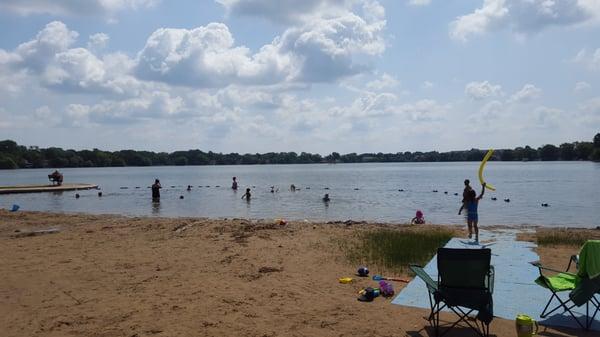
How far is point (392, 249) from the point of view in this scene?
426 inches

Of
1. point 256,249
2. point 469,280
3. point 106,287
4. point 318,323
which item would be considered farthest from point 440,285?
point 256,249

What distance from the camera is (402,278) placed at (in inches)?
330

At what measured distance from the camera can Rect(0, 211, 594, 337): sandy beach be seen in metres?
5.97

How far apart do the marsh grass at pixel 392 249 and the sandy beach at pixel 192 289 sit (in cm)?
44

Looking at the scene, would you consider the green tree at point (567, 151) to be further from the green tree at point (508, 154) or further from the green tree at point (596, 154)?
the green tree at point (596, 154)

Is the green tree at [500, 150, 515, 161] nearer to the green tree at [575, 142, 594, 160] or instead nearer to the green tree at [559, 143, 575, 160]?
the green tree at [559, 143, 575, 160]

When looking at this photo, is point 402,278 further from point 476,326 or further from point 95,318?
point 95,318

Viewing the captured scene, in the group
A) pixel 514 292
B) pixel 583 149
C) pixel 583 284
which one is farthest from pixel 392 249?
pixel 583 149

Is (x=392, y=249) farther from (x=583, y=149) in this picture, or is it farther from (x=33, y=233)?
(x=583, y=149)

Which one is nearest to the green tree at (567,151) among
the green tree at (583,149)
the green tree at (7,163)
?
the green tree at (583,149)

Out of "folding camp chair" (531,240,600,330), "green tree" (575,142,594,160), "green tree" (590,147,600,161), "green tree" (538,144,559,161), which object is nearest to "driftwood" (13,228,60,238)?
"folding camp chair" (531,240,600,330)

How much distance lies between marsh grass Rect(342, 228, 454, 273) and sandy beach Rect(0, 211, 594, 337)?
17.4 inches

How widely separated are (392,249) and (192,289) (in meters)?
4.81

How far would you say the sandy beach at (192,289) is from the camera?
5.97 m
